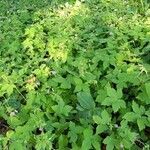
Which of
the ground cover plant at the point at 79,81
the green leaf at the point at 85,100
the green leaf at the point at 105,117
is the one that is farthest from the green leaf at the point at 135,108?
the green leaf at the point at 85,100

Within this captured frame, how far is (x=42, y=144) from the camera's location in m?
3.25

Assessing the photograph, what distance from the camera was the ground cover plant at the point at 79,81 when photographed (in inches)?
134

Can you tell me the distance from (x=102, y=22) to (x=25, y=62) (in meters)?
1.18

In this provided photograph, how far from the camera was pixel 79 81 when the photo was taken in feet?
12.6

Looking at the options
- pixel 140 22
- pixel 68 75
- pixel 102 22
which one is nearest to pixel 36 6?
pixel 102 22

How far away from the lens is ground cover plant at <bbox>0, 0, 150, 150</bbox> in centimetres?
342

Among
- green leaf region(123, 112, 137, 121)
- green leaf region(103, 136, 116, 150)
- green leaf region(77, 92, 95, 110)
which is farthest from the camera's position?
green leaf region(77, 92, 95, 110)

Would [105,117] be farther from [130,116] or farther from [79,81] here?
[79,81]

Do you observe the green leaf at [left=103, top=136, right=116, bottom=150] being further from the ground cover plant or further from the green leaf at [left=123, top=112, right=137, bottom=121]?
the green leaf at [left=123, top=112, right=137, bottom=121]

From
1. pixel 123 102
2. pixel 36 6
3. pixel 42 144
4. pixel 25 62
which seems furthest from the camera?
pixel 36 6

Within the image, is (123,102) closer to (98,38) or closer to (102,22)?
(98,38)

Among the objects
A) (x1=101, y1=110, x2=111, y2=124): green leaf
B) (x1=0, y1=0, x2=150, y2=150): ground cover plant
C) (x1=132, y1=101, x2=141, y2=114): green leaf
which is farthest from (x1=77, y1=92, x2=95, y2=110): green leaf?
(x1=132, y1=101, x2=141, y2=114): green leaf

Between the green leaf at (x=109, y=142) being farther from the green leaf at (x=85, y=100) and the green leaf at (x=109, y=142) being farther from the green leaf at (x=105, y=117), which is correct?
the green leaf at (x=85, y=100)

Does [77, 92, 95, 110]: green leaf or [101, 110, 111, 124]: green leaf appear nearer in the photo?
[101, 110, 111, 124]: green leaf
